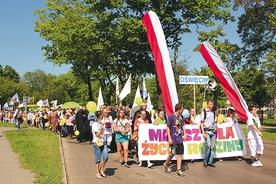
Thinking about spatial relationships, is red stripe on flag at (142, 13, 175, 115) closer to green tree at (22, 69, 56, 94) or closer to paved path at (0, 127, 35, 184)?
paved path at (0, 127, 35, 184)

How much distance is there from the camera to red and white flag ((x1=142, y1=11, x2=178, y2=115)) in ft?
32.8

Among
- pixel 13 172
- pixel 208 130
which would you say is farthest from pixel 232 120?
pixel 13 172

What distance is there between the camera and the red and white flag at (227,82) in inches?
416

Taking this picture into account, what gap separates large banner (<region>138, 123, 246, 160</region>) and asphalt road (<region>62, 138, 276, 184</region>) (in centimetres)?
29

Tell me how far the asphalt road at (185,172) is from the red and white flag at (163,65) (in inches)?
72.9

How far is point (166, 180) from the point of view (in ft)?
26.4

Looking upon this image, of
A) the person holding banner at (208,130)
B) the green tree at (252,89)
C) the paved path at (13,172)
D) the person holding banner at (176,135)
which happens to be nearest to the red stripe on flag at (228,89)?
the person holding banner at (208,130)

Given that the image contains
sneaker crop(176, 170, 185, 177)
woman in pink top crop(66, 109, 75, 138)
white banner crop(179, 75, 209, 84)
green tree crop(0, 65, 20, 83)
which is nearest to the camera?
sneaker crop(176, 170, 185, 177)

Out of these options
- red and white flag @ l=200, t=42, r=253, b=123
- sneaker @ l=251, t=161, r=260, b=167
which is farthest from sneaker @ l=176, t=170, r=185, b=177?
red and white flag @ l=200, t=42, r=253, b=123

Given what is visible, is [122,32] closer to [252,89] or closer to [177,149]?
[177,149]

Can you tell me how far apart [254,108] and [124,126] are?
388 cm

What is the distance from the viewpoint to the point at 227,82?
1109 centimetres

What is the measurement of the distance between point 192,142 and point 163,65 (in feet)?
8.40

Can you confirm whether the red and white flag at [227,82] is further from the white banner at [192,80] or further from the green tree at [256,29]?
the green tree at [256,29]
